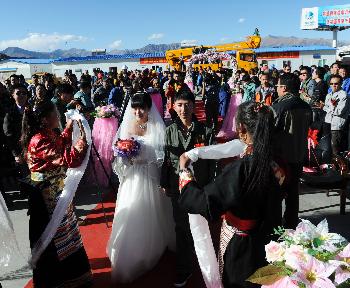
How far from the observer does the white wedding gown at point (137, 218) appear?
12.0 feet

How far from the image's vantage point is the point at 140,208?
375 centimetres

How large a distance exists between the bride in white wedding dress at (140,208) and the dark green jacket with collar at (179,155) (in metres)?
0.26

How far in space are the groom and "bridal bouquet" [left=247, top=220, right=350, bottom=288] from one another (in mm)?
1941

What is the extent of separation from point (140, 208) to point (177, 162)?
2.24 feet

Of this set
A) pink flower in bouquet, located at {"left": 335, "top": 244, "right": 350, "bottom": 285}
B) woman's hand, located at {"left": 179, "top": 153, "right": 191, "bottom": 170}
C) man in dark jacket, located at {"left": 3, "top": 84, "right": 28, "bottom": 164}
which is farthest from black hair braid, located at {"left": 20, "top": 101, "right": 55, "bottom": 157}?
man in dark jacket, located at {"left": 3, "top": 84, "right": 28, "bottom": 164}

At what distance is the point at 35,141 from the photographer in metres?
3.15

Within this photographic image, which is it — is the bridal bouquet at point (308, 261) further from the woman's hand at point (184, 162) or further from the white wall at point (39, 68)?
the white wall at point (39, 68)

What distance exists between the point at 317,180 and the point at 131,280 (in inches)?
120

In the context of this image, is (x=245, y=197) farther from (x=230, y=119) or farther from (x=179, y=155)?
(x=230, y=119)

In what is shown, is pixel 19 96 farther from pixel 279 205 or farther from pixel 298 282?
pixel 298 282

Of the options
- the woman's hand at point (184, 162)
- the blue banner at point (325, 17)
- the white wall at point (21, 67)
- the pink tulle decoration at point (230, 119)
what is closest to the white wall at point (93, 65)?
the white wall at point (21, 67)

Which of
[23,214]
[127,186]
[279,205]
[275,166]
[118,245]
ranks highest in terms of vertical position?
[275,166]

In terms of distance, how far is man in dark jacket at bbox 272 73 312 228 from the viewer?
4.29 m

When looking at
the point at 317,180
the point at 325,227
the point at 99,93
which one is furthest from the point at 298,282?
the point at 99,93
